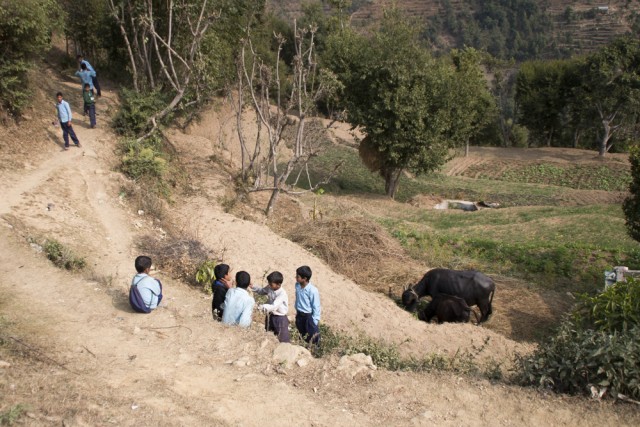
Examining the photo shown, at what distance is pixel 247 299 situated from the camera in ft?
25.1

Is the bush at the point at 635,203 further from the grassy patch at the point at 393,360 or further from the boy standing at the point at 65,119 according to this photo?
the boy standing at the point at 65,119

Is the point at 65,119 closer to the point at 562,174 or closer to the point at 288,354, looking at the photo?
the point at 288,354

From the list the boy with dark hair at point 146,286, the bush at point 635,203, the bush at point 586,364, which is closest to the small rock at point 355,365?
the bush at point 586,364

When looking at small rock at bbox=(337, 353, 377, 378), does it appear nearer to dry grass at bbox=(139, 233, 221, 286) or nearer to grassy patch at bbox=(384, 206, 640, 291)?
dry grass at bbox=(139, 233, 221, 286)

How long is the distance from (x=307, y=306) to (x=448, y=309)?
4.28 meters

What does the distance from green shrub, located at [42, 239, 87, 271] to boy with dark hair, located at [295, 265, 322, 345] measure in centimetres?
395

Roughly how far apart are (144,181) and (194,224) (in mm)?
1926

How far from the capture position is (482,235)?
17.8 metres

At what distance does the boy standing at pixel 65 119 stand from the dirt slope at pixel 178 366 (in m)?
3.57

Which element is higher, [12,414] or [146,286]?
[146,286]

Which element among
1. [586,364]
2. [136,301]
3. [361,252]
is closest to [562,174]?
[361,252]

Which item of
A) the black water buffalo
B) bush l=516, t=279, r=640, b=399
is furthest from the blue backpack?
the black water buffalo

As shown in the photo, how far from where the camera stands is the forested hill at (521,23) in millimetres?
104250

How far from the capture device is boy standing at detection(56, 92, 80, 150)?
1369cm
